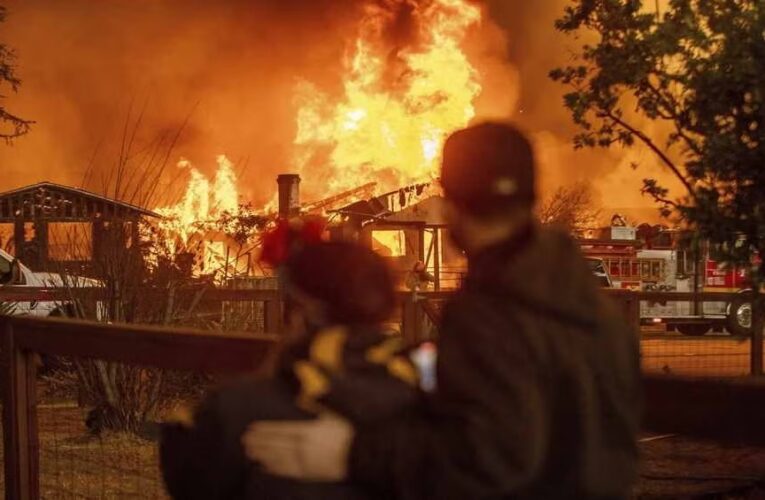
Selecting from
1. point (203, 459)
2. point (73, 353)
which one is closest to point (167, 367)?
point (73, 353)

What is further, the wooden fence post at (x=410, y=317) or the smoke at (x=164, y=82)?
the smoke at (x=164, y=82)

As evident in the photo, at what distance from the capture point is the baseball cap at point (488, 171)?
1.62m

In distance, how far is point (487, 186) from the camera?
5.32ft

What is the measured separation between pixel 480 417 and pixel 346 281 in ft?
1.35

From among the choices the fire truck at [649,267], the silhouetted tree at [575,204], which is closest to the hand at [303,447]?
the fire truck at [649,267]

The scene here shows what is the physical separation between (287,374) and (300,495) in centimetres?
21

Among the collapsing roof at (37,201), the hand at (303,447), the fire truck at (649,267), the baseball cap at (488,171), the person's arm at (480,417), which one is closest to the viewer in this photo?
the person's arm at (480,417)

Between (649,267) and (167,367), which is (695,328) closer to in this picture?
(649,267)

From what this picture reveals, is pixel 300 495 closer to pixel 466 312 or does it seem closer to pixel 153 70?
pixel 466 312

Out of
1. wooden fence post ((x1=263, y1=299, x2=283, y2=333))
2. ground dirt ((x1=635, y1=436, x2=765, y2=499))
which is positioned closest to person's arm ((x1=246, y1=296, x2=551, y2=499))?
ground dirt ((x1=635, y1=436, x2=765, y2=499))

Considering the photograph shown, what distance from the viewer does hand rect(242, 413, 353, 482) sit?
5.69 ft

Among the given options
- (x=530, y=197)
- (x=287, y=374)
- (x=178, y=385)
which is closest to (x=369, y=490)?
(x=287, y=374)

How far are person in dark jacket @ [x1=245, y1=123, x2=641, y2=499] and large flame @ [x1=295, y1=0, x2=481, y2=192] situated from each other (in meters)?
54.0

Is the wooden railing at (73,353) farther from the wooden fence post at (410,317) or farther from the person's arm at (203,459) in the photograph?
the wooden fence post at (410,317)
